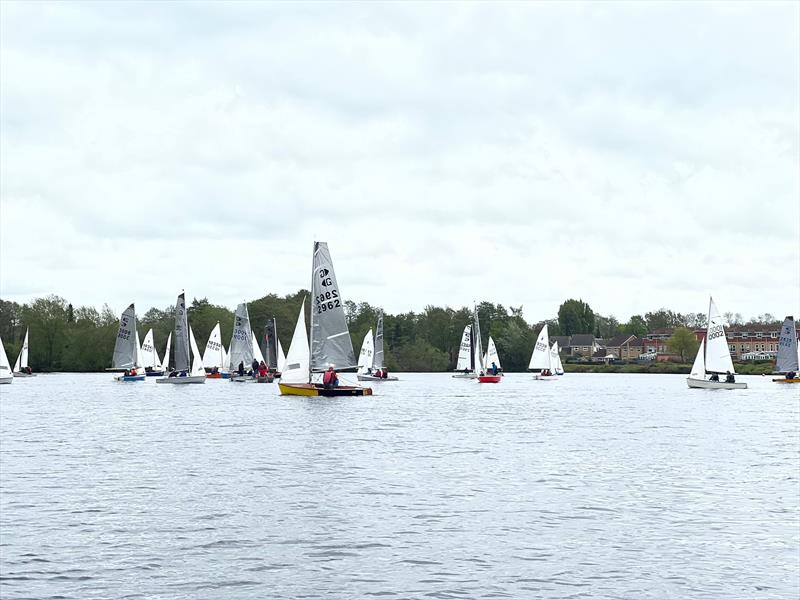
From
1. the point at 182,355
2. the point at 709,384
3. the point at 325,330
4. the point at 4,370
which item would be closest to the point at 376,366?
the point at 182,355

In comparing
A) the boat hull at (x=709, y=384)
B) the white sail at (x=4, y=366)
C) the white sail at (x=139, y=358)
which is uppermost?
the white sail at (x=139, y=358)

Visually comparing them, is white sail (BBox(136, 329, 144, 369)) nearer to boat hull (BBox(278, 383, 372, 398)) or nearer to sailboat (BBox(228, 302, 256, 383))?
sailboat (BBox(228, 302, 256, 383))

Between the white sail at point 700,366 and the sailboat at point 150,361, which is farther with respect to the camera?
the sailboat at point 150,361

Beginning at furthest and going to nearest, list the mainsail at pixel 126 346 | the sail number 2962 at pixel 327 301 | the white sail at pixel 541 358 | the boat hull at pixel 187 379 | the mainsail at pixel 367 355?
the white sail at pixel 541 358 < the mainsail at pixel 367 355 < the mainsail at pixel 126 346 < the boat hull at pixel 187 379 < the sail number 2962 at pixel 327 301

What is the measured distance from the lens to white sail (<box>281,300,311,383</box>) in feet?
232

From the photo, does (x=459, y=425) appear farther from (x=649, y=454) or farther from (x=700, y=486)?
(x=700, y=486)

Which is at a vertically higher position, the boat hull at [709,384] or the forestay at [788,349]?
the forestay at [788,349]

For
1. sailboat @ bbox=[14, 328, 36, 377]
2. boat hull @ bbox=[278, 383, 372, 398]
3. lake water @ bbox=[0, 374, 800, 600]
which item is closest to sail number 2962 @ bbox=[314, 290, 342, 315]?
boat hull @ bbox=[278, 383, 372, 398]

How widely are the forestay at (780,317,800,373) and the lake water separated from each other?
6353 cm

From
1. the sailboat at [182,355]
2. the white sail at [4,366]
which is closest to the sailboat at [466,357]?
the sailboat at [182,355]

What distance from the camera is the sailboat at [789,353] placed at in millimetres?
112125

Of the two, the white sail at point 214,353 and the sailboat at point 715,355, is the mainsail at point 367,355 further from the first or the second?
the sailboat at point 715,355

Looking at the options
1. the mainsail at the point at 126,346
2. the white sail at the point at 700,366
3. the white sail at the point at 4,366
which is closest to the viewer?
the white sail at the point at 700,366

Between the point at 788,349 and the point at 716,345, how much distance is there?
87.6 feet
